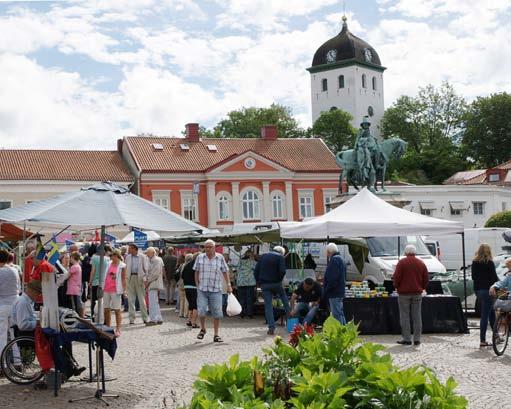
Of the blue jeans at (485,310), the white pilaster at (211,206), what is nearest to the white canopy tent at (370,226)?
the blue jeans at (485,310)

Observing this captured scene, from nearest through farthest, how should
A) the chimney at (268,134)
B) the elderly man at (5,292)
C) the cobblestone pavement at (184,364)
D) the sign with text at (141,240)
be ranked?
the cobblestone pavement at (184,364), the elderly man at (5,292), the sign with text at (141,240), the chimney at (268,134)

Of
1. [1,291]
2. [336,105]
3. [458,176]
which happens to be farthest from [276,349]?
[336,105]

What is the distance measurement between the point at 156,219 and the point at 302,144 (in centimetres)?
5403

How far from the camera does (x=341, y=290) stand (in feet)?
46.2

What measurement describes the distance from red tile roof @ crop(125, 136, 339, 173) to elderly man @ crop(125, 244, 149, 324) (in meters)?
39.1

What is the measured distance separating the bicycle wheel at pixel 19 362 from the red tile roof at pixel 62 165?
151 feet

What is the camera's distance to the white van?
2120 centimetres

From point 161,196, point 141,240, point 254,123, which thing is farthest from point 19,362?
point 254,123

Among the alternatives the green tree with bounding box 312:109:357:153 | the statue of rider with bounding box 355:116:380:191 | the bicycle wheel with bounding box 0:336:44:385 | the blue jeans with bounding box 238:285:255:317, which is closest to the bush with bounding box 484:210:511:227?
the statue of rider with bounding box 355:116:380:191

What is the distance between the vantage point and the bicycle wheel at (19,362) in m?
9.92

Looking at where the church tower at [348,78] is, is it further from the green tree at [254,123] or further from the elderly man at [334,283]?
the elderly man at [334,283]

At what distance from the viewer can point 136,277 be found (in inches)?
696

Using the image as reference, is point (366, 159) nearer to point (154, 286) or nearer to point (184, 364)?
point (154, 286)

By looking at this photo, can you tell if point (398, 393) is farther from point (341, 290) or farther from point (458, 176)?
point (458, 176)
